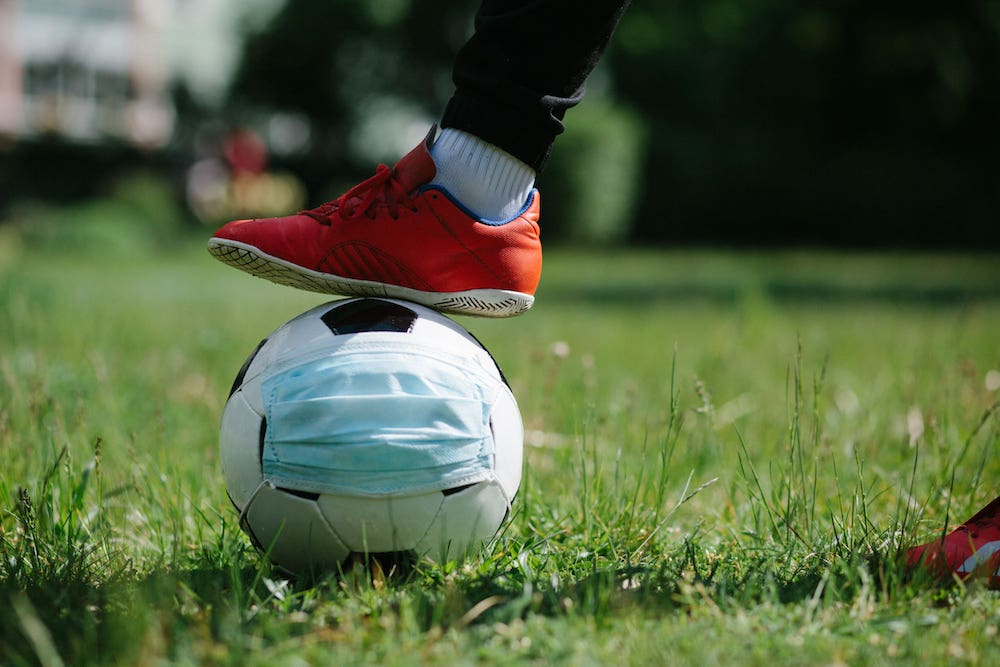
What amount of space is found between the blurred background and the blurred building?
0.33ft

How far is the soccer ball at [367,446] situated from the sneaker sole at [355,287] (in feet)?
0.47

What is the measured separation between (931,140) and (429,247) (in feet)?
82.7

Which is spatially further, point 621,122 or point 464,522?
point 621,122

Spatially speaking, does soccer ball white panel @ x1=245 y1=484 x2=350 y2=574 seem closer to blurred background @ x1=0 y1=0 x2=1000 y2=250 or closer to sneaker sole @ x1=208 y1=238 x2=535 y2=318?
sneaker sole @ x1=208 y1=238 x2=535 y2=318

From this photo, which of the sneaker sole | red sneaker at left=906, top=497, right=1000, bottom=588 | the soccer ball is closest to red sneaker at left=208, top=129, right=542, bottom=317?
the sneaker sole

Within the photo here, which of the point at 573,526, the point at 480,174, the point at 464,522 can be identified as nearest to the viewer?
the point at 464,522

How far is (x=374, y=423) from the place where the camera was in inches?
87.4

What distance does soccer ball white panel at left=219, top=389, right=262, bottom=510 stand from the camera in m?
2.33

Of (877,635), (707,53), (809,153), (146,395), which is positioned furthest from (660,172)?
(877,635)

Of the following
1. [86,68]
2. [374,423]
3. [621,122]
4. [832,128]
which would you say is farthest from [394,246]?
[86,68]

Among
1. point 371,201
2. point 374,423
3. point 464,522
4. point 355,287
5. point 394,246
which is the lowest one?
point 464,522

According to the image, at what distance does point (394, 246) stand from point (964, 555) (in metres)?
1.62

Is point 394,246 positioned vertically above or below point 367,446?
above

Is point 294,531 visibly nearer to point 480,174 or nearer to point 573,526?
point 573,526
